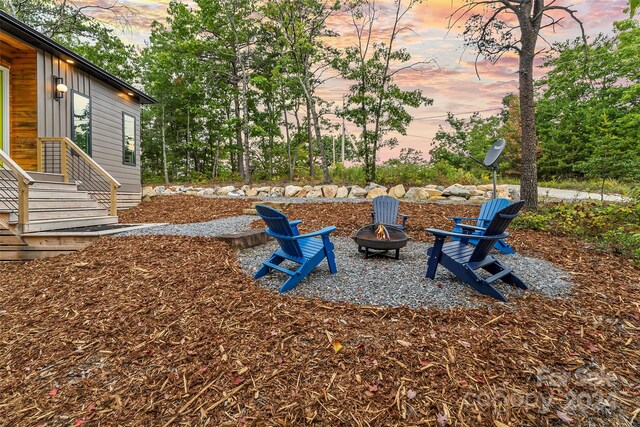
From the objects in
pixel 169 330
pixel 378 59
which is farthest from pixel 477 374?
pixel 378 59

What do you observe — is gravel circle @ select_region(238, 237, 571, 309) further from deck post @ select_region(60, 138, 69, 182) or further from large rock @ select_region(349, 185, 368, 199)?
deck post @ select_region(60, 138, 69, 182)

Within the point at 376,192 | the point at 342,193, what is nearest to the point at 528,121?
the point at 376,192

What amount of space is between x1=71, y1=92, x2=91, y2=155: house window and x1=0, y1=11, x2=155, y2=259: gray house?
2cm

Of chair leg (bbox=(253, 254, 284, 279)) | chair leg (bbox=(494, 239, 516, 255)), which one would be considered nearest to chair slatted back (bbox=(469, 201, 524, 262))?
chair leg (bbox=(494, 239, 516, 255))

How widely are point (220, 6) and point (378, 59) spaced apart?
7.89 m

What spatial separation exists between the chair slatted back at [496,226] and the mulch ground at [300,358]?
51 centimetres

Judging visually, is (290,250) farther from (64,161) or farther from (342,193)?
(64,161)

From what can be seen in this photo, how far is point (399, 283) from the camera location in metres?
3.03

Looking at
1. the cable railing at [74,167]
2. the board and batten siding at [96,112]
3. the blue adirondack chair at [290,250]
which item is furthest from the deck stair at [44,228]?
the blue adirondack chair at [290,250]

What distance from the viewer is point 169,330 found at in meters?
2.23

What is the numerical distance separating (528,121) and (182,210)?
793cm

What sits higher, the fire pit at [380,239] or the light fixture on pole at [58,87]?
the light fixture on pole at [58,87]

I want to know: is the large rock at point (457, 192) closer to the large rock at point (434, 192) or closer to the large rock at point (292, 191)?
the large rock at point (434, 192)

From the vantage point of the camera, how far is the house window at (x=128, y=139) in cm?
893
